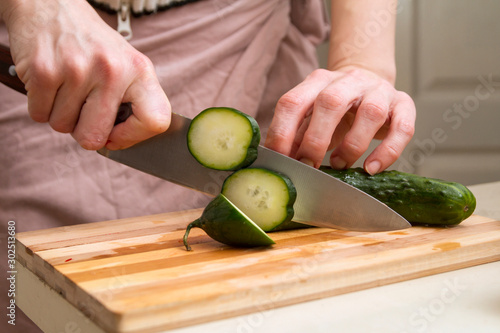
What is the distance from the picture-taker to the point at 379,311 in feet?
2.93

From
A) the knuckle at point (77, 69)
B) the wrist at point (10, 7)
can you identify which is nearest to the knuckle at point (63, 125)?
the knuckle at point (77, 69)

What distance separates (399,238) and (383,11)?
2.72 ft

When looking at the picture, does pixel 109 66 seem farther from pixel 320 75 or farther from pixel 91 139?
pixel 320 75

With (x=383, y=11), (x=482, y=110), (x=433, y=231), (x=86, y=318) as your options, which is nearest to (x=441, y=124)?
(x=482, y=110)

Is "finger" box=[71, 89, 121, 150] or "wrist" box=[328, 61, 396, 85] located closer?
"finger" box=[71, 89, 121, 150]

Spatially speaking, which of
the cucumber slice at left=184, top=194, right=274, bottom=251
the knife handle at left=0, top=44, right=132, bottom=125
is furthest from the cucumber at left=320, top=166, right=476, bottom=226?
the knife handle at left=0, top=44, right=132, bottom=125

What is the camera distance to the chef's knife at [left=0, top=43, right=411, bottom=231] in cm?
123

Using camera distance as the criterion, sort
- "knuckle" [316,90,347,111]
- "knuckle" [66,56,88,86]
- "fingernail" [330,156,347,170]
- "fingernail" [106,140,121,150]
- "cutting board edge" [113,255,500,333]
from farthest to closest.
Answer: "fingernail" [330,156,347,170]
"knuckle" [316,90,347,111]
"fingernail" [106,140,121,150]
"knuckle" [66,56,88,86]
"cutting board edge" [113,255,500,333]

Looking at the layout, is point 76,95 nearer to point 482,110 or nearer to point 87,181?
point 87,181

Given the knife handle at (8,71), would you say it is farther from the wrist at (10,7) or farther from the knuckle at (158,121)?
the knuckle at (158,121)

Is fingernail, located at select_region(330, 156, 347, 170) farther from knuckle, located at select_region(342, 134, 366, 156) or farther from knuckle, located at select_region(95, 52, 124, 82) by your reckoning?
knuckle, located at select_region(95, 52, 124, 82)

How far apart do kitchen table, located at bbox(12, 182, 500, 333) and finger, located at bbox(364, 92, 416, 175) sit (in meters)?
0.36

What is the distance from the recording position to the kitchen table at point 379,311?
0.84m

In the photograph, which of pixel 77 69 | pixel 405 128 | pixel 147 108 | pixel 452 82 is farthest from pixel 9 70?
pixel 452 82
